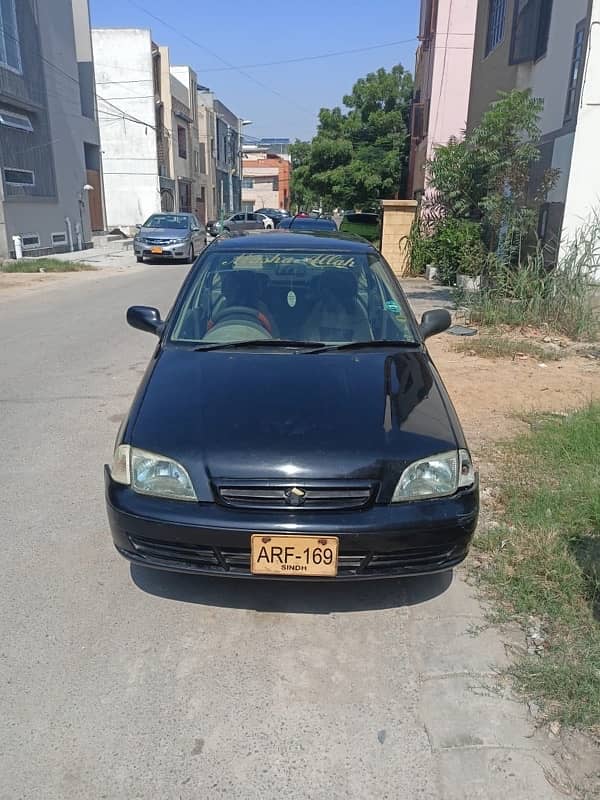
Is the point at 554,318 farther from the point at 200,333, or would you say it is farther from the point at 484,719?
the point at 484,719

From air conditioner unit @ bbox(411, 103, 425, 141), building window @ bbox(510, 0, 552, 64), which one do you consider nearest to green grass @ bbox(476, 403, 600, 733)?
building window @ bbox(510, 0, 552, 64)

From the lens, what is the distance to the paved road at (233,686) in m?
2.06

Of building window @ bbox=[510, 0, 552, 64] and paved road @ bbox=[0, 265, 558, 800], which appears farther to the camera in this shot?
building window @ bbox=[510, 0, 552, 64]

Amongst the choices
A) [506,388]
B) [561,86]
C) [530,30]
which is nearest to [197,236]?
[530,30]

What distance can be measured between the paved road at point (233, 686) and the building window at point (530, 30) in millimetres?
12074

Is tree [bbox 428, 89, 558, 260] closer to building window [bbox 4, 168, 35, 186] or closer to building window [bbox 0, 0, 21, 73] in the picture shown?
building window [bbox 4, 168, 35, 186]

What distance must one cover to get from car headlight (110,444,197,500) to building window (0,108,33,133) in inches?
762

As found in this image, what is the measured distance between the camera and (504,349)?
778cm

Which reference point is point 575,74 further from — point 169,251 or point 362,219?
point 169,251

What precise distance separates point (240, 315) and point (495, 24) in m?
14.9

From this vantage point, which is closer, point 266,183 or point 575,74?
point 575,74

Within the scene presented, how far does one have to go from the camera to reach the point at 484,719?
2287mm

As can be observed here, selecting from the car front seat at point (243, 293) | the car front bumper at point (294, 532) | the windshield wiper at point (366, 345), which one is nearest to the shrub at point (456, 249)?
the car front seat at point (243, 293)

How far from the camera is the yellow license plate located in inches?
98.0
